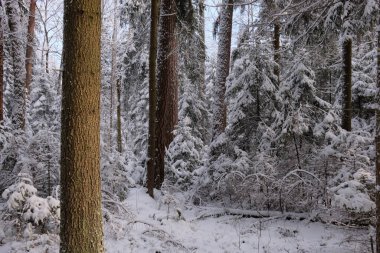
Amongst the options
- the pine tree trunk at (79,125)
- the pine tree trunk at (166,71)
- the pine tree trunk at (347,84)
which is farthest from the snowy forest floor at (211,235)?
the pine tree trunk at (347,84)

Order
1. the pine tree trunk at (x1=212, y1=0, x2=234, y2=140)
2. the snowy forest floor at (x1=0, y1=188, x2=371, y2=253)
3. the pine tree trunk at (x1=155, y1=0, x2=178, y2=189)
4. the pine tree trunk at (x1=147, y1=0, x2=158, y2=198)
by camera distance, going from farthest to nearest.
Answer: the pine tree trunk at (x1=212, y1=0, x2=234, y2=140) < the pine tree trunk at (x1=155, y1=0, x2=178, y2=189) < the pine tree trunk at (x1=147, y1=0, x2=158, y2=198) < the snowy forest floor at (x1=0, y1=188, x2=371, y2=253)

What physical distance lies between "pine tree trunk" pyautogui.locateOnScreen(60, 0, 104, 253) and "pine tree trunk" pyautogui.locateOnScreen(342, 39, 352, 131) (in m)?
7.33

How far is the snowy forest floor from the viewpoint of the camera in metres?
6.09

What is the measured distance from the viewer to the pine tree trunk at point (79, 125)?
155 inches

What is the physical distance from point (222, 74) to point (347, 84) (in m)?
3.76

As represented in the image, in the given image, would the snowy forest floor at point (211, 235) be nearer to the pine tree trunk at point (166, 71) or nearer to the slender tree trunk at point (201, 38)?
the pine tree trunk at point (166, 71)

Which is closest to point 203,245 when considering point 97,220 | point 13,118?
point 97,220

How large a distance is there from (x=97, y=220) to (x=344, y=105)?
7542mm

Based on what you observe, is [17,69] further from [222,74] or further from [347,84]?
A: [347,84]

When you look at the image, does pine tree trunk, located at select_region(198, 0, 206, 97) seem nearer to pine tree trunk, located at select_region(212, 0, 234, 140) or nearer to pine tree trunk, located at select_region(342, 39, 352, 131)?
pine tree trunk, located at select_region(212, 0, 234, 140)

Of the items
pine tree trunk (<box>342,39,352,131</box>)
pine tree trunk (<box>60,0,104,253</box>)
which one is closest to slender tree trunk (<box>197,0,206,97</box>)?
pine tree trunk (<box>342,39,352,131</box>)

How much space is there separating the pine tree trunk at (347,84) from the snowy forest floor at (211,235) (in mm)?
3232

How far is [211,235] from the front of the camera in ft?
23.5

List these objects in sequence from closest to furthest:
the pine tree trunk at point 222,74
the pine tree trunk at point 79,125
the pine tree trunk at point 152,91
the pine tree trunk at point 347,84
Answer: the pine tree trunk at point 79,125
the pine tree trunk at point 152,91
the pine tree trunk at point 347,84
the pine tree trunk at point 222,74
